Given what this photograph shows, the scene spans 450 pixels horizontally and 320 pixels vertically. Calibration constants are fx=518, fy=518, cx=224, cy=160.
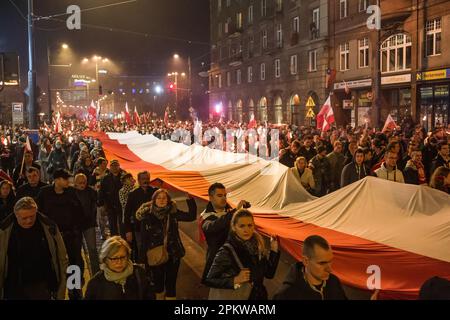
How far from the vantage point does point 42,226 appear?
209 inches

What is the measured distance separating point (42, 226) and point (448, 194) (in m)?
5.32

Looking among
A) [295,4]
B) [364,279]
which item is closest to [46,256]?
[364,279]

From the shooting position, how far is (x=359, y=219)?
24.8 ft

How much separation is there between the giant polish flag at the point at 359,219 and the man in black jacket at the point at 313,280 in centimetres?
184

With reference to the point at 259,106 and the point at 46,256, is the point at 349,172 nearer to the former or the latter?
the point at 46,256

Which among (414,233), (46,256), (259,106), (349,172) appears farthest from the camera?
(259,106)

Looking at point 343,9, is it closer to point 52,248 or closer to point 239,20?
point 239,20

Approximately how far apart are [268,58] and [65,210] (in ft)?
131

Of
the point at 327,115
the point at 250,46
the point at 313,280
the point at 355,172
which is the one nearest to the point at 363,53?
the point at 327,115

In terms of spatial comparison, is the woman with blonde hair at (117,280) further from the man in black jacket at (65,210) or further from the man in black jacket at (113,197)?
the man in black jacket at (113,197)

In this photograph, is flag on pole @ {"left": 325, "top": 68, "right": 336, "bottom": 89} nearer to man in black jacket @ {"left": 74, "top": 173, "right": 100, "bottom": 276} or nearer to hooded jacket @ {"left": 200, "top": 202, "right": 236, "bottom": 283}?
man in black jacket @ {"left": 74, "top": 173, "right": 100, "bottom": 276}

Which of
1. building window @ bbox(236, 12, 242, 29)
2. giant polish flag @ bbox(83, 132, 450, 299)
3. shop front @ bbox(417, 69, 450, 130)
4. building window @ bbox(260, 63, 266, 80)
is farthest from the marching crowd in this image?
building window @ bbox(236, 12, 242, 29)
